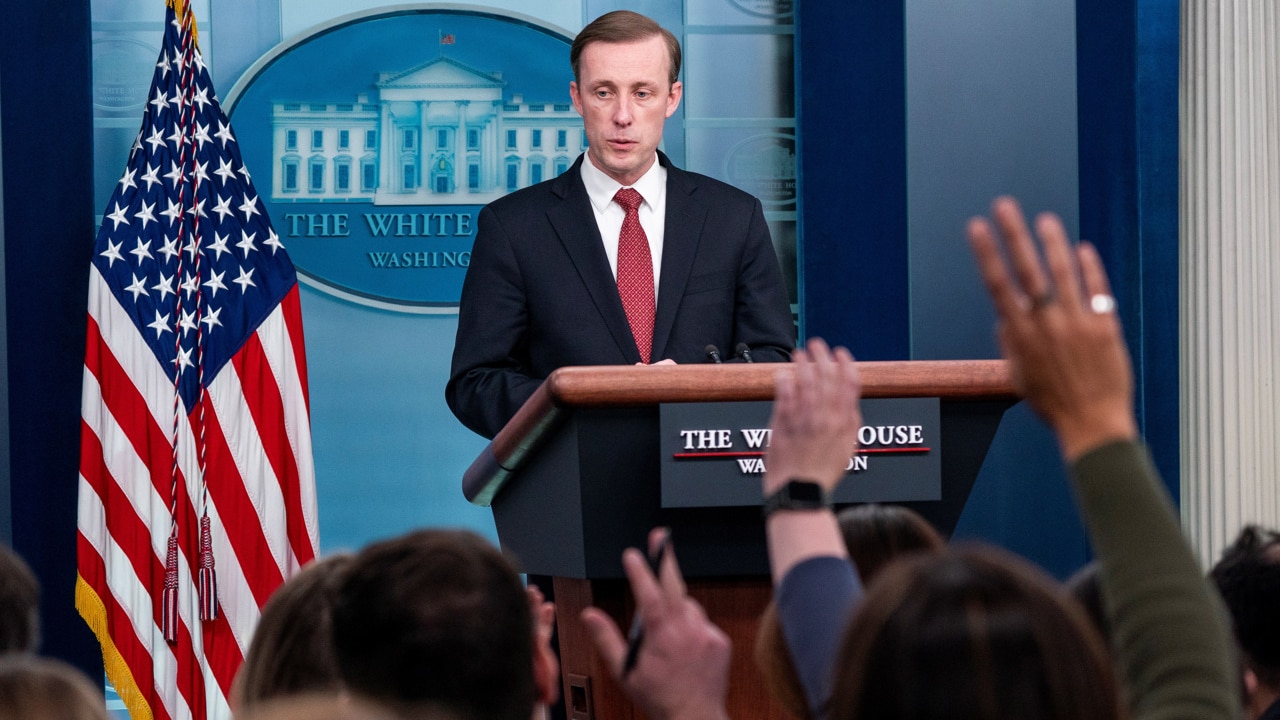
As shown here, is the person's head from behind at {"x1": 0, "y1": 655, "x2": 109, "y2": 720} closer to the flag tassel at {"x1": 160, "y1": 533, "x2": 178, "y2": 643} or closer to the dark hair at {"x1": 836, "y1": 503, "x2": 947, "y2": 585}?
the dark hair at {"x1": 836, "y1": 503, "x2": 947, "y2": 585}

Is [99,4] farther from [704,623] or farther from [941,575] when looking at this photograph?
[941,575]


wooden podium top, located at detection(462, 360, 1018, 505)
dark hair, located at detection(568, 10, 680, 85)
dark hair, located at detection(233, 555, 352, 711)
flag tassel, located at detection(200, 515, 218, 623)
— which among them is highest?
dark hair, located at detection(568, 10, 680, 85)

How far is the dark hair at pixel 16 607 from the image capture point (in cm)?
166

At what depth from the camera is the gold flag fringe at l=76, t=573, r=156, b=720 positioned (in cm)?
418

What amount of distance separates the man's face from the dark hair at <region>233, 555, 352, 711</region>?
185 cm

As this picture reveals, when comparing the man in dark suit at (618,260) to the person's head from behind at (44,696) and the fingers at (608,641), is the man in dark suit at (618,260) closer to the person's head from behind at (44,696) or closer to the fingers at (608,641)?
the fingers at (608,641)

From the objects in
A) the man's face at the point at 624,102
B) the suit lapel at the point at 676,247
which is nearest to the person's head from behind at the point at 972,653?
the suit lapel at the point at 676,247

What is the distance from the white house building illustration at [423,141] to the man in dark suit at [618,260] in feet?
5.49

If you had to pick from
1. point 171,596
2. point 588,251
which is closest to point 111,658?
point 171,596

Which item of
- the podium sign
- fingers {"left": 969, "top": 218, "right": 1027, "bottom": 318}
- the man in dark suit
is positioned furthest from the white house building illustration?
fingers {"left": 969, "top": 218, "right": 1027, "bottom": 318}

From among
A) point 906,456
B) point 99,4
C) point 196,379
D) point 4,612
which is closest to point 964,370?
point 906,456

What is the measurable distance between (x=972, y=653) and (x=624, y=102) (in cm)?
249

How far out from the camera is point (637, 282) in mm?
3098

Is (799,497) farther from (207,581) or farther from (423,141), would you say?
(423,141)
